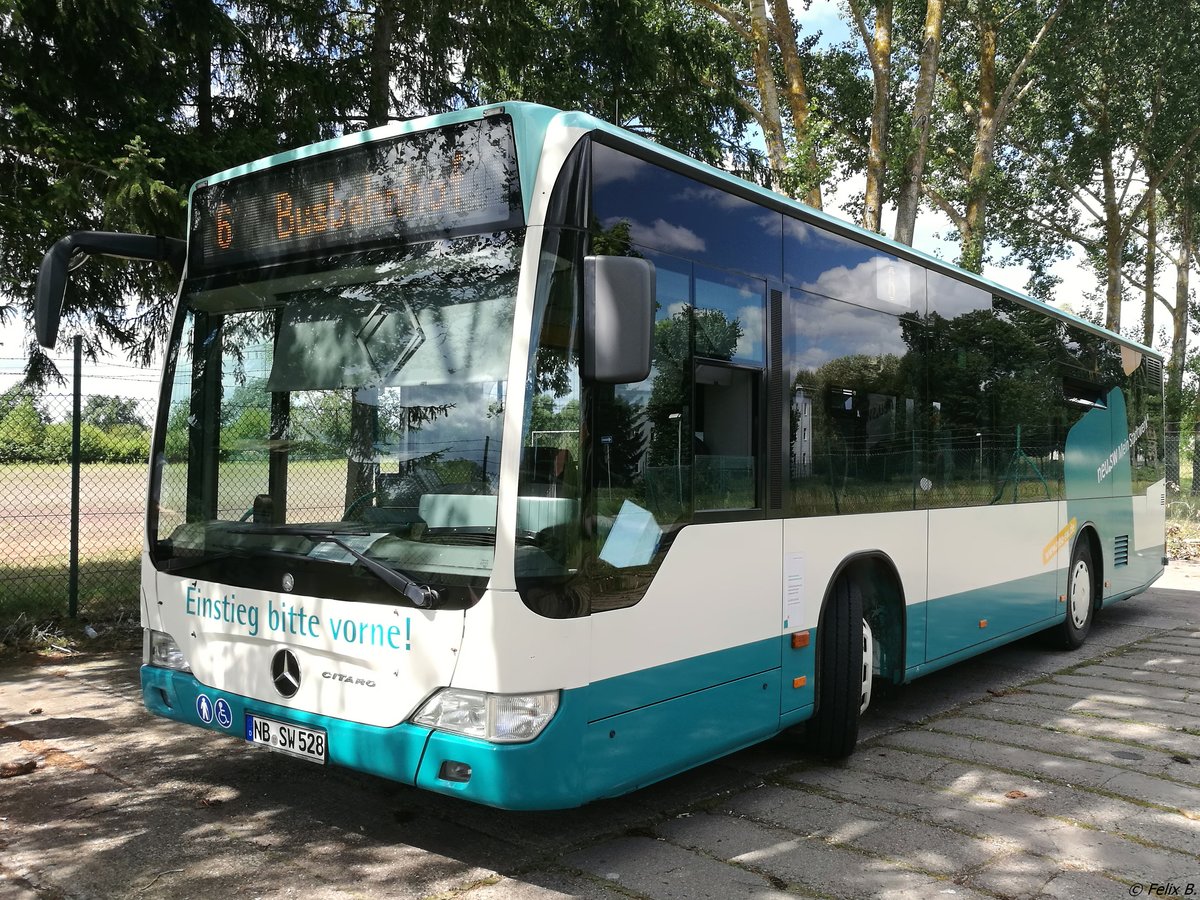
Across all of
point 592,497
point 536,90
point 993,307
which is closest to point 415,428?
point 592,497

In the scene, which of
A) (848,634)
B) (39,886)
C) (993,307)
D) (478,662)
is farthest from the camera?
(993,307)

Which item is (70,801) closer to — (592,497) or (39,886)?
(39,886)

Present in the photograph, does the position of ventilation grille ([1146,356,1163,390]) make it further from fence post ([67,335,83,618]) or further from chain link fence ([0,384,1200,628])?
fence post ([67,335,83,618])

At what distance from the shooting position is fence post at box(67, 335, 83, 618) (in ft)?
27.3

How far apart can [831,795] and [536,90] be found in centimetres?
828

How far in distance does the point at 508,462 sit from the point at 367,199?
1.36m

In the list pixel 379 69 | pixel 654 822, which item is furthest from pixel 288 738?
pixel 379 69

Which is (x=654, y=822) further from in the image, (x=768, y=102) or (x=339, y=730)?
(x=768, y=102)

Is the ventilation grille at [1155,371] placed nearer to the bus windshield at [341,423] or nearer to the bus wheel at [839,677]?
the bus wheel at [839,677]

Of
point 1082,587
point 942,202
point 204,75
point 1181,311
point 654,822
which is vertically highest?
point 942,202

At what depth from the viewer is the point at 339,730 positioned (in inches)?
152

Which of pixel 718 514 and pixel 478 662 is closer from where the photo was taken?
pixel 478 662

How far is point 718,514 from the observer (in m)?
4.48

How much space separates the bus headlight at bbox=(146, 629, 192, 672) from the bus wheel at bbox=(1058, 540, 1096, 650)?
7.46 m
